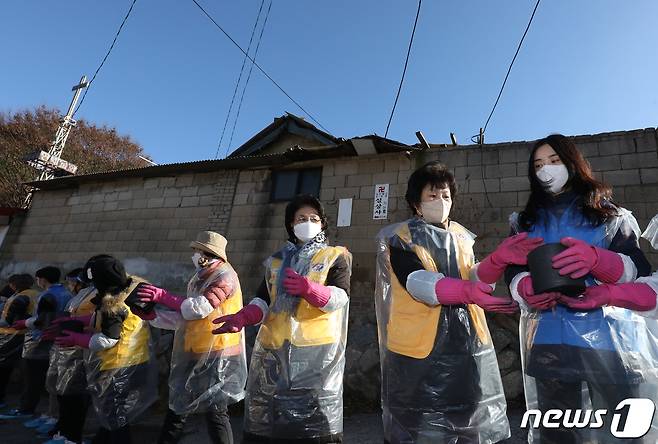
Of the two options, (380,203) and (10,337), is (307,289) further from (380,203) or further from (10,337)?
→ (10,337)

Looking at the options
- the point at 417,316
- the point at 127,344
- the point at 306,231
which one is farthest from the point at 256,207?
the point at 417,316

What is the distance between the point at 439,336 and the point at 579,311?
489mm

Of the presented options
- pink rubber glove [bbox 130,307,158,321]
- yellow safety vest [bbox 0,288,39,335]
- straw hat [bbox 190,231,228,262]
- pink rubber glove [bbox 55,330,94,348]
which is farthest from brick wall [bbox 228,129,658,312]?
pink rubber glove [bbox 130,307,158,321]

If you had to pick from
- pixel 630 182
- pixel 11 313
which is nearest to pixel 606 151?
pixel 630 182

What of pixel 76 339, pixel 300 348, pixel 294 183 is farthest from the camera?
pixel 294 183

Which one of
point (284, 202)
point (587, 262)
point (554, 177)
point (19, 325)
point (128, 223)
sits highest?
point (284, 202)

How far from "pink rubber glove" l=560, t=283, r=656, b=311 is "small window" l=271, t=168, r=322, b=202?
17.8 feet

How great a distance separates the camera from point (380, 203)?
18.9 ft

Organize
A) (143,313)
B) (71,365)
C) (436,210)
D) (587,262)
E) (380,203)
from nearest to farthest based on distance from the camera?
1. (587,262)
2. (436,210)
3. (143,313)
4. (71,365)
5. (380,203)

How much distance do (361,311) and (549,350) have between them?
4.26 m

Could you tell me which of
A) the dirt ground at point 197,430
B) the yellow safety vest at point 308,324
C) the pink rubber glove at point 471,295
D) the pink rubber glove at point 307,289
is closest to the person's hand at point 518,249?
the pink rubber glove at point 471,295

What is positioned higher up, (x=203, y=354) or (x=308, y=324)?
(x=308, y=324)

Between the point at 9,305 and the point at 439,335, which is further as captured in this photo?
the point at 9,305

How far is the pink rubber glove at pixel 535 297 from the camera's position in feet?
3.94
